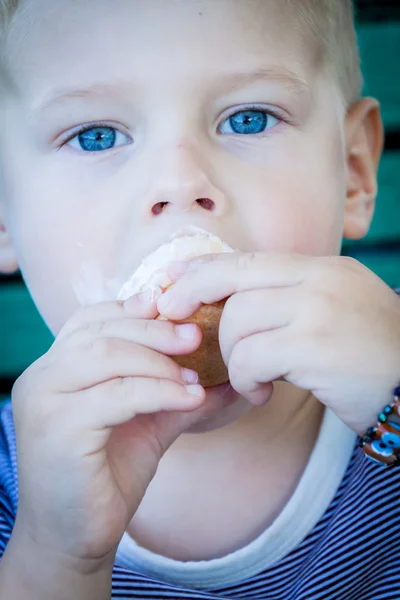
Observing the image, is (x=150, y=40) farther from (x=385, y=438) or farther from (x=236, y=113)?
(x=385, y=438)

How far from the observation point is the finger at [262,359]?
0.93 m

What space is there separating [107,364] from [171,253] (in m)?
0.18

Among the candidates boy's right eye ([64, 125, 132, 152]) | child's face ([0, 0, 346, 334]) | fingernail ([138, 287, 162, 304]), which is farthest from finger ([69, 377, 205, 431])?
boy's right eye ([64, 125, 132, 152])

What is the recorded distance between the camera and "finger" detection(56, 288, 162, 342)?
969 mm

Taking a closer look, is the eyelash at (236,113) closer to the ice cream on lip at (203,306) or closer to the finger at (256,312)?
the ice cream on lip at (203,306)

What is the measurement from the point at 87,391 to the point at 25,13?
25.7 inches

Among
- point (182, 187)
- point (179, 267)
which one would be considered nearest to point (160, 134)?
point (182, 187)

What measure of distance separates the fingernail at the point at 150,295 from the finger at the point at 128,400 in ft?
0.33

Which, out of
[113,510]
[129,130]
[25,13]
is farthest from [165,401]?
[25,13]

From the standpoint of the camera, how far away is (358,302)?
3.14 ft

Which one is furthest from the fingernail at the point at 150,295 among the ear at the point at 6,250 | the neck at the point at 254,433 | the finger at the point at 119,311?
the ear at the point at 6,250

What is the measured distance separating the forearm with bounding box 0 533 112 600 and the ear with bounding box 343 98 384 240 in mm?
801

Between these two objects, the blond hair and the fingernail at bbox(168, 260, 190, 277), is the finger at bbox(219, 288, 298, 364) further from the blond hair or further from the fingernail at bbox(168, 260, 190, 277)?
the blond hair

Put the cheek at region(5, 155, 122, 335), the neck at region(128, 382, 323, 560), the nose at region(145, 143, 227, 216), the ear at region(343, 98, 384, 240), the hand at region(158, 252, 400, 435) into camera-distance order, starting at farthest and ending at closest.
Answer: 1. the ear at region(343, 98, 384, 240)
2. the neck at region(128, 382, 323, 560)
3. the cheek at region(5, 155, 122, 335)
4. the nose at region(145, 143, 227, 216)
5. the hand at region(158, 252, 400, 435)
